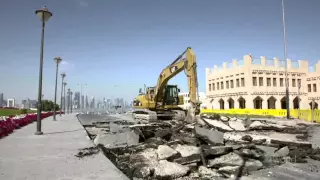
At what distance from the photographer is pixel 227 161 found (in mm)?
8617

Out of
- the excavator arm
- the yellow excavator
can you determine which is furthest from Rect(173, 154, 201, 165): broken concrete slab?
the yellow excavator

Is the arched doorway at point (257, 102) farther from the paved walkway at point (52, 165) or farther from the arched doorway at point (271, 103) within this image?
the paved walkway at point (52, 165)

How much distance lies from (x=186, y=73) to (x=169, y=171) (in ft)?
37.8

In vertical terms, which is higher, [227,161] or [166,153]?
[166,153]

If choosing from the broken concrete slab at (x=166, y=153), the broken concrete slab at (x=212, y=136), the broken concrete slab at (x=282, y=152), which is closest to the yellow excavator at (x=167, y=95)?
the broken concrete slab at (x=212, y=136)

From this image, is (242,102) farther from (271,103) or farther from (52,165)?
(52,165)

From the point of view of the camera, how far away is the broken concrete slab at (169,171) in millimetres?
7180

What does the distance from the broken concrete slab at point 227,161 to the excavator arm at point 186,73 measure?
6.95 meters

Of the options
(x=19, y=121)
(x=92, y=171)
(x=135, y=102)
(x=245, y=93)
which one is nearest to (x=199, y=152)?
(x=92, y=171)

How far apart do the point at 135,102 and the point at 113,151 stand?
18551 mm

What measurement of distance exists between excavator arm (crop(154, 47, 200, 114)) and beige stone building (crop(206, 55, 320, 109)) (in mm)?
28942

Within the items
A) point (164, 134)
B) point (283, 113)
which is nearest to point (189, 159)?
point (164, 134)

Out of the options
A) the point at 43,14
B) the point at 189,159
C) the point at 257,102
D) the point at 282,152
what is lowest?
the point at 282,152

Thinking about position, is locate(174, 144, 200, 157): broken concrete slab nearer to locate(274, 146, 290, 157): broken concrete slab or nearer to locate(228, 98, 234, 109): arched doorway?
locate(274, 146, 290, 157): broken concrete slab
